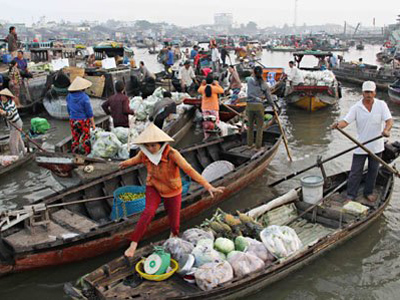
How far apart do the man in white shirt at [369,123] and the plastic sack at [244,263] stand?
261cm

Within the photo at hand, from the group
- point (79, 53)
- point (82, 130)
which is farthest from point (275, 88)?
point (79, 53)

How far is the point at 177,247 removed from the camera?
178 inches

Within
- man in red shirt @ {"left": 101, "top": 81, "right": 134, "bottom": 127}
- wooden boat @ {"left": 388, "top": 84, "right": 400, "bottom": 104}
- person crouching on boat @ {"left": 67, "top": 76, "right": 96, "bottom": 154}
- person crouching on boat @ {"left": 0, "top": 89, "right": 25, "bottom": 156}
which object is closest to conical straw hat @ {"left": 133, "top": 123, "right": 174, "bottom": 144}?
person crouching on boat @ {"left": 67, "top": 76, "right": 96, "bottom": 154}

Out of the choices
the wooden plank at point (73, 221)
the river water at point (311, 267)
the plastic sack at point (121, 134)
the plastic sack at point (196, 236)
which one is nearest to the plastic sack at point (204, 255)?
the plastic sack at point (196, 236)

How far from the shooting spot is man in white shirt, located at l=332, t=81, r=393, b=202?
18.9ft

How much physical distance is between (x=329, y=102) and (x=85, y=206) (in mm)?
11612

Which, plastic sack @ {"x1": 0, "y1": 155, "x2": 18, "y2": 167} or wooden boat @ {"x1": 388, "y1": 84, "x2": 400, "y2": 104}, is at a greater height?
wooden boat @ {"x1": 388, "y1": 84, "x2": 400, "y2": 104}

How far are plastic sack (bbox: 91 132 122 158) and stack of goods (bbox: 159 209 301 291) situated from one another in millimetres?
3184

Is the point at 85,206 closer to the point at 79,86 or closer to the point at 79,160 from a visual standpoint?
the point at 79,160

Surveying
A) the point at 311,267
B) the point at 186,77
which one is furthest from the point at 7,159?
the point at 186,77

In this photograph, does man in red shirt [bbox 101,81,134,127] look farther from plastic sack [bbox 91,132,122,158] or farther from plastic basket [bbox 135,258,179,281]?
plastic basket [bbox 135,258,179,281]

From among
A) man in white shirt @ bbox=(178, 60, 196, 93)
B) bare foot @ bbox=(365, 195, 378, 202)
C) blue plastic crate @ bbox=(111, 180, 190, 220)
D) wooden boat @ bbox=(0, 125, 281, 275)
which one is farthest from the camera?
man in white shirt @ bbox=(178, 60, 196, 93)

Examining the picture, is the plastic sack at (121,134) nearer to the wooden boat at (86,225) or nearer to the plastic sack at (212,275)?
the wooden boat at (86,225)

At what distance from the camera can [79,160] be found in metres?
6.60
